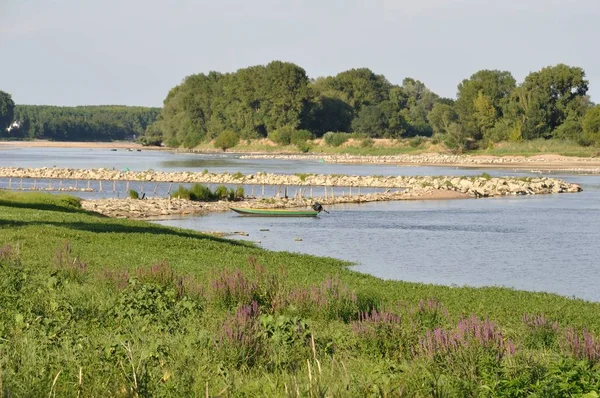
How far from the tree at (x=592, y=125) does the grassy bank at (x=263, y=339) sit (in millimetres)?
105831

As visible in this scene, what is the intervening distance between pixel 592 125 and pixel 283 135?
63965 mm

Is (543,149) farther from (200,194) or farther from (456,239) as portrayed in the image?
(456,239)

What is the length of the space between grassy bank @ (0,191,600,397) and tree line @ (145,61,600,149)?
112 m

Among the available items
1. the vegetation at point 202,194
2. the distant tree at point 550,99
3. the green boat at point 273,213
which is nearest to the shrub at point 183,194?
the vegetation at point 202,194

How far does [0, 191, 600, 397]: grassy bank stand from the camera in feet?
32.5

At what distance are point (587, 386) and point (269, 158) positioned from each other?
156 meters

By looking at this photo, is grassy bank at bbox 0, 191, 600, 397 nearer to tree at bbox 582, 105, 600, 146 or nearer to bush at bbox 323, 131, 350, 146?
tree at bbox 582, 105, 600, 146

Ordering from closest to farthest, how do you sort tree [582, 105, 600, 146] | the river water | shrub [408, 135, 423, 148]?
the river water
tree [582, 105, 600, 146]
shrub [408, 135, 423, 148]

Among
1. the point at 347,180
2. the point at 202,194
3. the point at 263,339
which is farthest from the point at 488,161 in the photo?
the point at 263,339

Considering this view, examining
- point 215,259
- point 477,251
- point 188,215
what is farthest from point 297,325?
point 188,215

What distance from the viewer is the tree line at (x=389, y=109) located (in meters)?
134

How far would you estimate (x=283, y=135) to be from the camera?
171m

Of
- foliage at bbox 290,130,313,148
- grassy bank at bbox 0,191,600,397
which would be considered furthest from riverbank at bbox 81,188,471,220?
foliage at bbox 290,130,313,148

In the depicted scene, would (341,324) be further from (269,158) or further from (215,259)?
(269,158)
